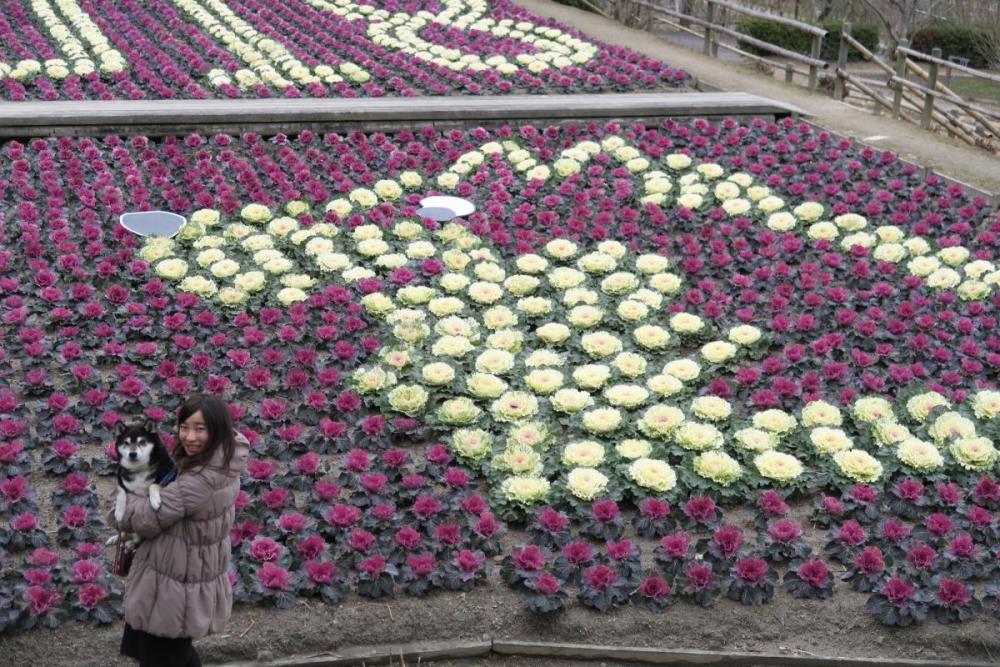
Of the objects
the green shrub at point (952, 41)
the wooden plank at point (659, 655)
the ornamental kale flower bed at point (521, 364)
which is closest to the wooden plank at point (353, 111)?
the ornamental kale flower bed at point (521, 364)

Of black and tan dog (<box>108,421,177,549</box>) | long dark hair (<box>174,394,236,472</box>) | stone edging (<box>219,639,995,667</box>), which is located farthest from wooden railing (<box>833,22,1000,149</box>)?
black and tan dog (<box>108,421,177,549</box>)

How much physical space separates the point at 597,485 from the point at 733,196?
4418 millimetres

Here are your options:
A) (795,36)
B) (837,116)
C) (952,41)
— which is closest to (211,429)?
(837,116)

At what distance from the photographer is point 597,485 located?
5.18 meters

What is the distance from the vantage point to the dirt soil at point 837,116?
1046 centimetres

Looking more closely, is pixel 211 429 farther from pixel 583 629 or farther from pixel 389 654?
pixel 583 629

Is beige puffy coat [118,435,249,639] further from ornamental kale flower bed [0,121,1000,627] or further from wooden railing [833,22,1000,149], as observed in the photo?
wooden railing [833,22,1000,149]

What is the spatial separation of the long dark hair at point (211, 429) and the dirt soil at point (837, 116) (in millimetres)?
7928

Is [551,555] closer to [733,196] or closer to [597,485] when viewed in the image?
[597,485]

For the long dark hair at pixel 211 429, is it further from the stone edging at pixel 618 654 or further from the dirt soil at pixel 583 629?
the stone edging at pixel 618 654

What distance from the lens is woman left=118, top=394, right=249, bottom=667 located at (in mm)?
3416

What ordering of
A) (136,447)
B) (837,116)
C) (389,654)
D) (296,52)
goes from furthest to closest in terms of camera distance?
(296,52), (837,116), (389,654), (136,447)

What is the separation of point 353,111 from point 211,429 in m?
7.20

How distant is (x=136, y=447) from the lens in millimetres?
3398
